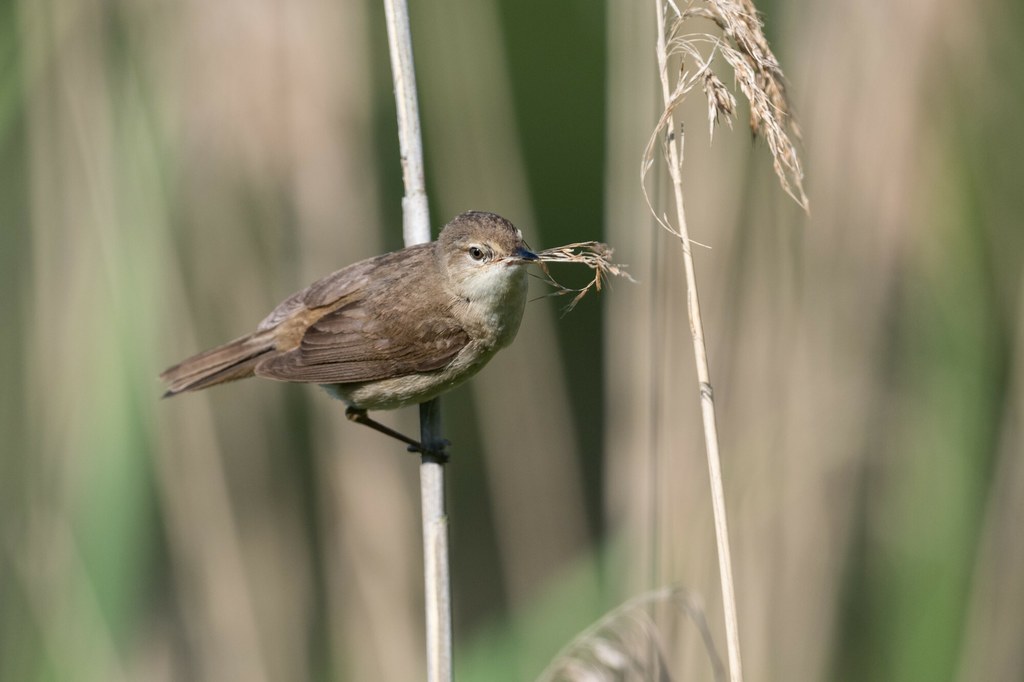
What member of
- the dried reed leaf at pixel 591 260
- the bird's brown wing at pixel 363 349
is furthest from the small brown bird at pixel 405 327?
the dried reed leaf at pixel 591 260

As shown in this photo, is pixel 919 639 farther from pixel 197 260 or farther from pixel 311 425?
pixel 197 260

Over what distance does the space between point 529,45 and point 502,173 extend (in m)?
1.73

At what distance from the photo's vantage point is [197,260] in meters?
2.97

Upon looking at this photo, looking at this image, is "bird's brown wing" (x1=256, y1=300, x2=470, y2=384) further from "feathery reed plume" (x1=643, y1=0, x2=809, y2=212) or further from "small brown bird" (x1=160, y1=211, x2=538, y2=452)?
"feathery reed plume" (x1=643, y1=0, x2=809, y2=212)

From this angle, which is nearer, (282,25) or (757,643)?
(757,643)

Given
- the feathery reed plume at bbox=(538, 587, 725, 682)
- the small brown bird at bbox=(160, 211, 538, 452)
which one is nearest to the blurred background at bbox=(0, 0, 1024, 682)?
the small brown bird at bbox=(160, 211, 538, 452)

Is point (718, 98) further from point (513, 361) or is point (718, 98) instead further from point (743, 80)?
point (513, 361)

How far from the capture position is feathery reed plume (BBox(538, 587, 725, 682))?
176cm

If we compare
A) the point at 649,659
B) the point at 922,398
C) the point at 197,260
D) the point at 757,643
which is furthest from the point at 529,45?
the point at 649,659

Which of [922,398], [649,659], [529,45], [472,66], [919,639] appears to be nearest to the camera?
[649,659]

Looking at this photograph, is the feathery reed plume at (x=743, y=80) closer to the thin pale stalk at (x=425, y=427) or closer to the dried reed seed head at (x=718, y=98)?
the dried reed seed head at (x=718, y=98)

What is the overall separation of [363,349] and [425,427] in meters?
0.26

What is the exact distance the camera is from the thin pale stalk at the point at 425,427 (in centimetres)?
203

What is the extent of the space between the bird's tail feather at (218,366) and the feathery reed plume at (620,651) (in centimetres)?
117
